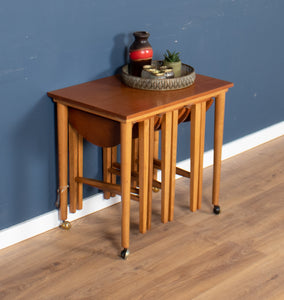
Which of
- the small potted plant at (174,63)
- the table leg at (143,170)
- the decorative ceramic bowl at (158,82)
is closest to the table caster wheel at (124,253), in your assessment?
the table leg at (143,170)

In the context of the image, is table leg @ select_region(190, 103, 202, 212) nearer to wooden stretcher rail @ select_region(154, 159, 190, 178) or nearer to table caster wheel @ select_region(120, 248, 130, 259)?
wooden stretcher rail @ select_region(154, 159, 190, 178)

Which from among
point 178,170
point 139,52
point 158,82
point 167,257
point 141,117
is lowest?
point 167,257

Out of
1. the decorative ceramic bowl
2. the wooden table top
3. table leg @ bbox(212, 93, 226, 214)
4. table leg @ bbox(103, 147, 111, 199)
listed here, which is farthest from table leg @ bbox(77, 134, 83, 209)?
table leg @ bbox(212, 93, 226, 214)

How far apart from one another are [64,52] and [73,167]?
581 mm

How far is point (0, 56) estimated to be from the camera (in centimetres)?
251

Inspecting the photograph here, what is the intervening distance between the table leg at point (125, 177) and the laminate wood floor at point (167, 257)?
107 mm

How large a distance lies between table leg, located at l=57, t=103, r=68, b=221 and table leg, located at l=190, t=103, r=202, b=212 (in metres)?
0.63

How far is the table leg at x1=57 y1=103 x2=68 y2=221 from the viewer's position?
2730mm

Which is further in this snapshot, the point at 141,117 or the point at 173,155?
the point at 173,155

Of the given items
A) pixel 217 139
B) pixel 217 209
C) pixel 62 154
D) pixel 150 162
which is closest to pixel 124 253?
pixel 150 162

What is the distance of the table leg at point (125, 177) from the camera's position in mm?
2490

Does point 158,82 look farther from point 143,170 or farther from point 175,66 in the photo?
point 143,170

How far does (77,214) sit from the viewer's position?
10.1ft

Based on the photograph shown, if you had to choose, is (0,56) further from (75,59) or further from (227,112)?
(227,112)
